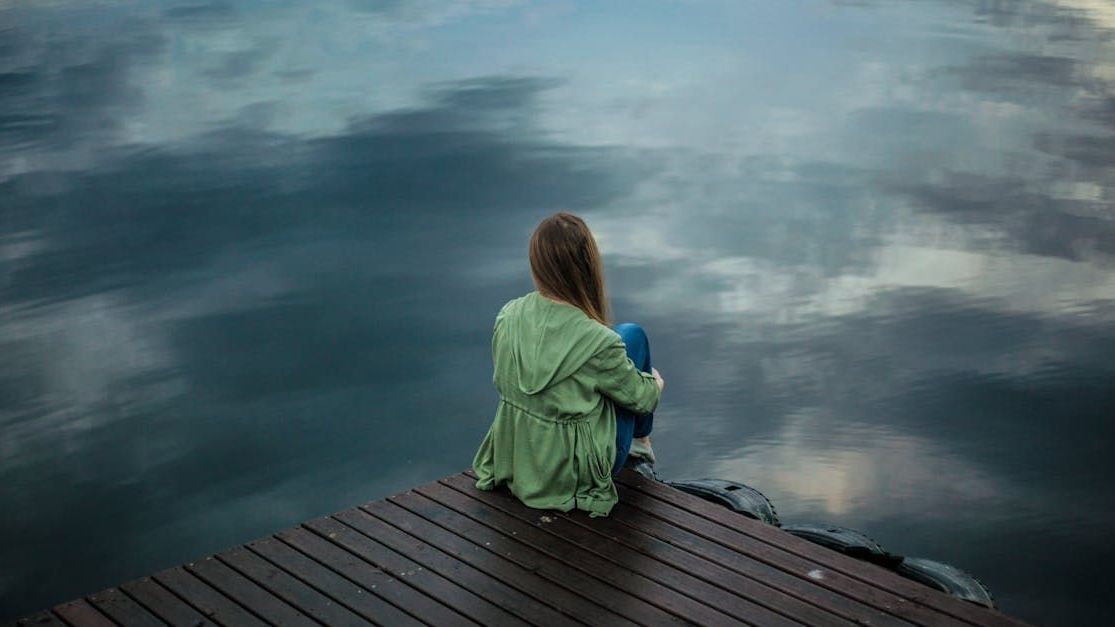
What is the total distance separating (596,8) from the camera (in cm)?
1559

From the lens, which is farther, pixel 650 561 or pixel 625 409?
pixel 625 409

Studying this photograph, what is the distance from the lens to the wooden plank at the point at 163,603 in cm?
334

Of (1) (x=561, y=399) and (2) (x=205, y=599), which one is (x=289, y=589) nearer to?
(2) (x=205, y=599)

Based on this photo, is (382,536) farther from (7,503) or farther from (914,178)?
(914,178)

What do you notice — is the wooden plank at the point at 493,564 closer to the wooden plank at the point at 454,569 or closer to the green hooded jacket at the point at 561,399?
the wooden plank at the point at 454,569

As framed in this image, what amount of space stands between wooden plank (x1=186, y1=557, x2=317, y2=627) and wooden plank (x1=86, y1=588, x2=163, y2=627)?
21cm

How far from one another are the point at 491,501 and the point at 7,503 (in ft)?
10.3

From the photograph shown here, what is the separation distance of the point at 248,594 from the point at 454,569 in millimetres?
→ 577

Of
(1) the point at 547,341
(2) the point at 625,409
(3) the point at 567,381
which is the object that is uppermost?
(1) the point at 547,341

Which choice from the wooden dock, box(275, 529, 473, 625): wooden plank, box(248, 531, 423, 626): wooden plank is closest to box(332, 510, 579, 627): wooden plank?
the wooden dock

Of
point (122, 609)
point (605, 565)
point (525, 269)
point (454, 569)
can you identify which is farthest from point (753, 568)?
point (525, 269)

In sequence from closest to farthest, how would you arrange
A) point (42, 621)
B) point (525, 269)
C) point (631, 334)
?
1. point (42, 621)
2. point (631, 334)
3. point (525, 269)

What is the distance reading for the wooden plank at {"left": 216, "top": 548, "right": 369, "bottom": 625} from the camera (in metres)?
3.35

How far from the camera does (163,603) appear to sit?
3.42 meters
